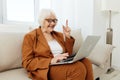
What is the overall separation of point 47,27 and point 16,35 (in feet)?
1.09

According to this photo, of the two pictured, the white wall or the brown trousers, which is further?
the white wall

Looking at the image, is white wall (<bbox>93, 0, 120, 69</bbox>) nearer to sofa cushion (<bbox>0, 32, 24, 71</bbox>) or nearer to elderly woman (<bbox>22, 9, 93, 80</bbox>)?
elderly woman (<bbox>22, 9, 93, 80</bbox>)

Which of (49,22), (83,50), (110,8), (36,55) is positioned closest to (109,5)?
(110,8)

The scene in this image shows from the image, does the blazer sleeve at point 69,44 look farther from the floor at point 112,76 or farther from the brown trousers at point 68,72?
the floor at point 112,76

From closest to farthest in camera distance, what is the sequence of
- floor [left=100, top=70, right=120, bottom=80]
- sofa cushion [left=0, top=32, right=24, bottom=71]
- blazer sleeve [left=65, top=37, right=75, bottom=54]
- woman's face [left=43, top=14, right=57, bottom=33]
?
sofa cushion [left=0, top=32, right=24, bottom=71]
woman's face [left=43, top=14, right=57, bottom=33]
blazer sleeve [left=65, top=37, right=75, bottom=54]
floor [left=100, top=70, right=120, bottom=80]

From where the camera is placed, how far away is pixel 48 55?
1.85 m

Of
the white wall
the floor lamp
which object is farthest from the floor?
the white wall

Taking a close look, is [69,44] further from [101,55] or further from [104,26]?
[104,26]

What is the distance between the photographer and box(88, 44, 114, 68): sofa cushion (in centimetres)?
228

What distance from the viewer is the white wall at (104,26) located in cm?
304

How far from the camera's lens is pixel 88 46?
1.75 metres

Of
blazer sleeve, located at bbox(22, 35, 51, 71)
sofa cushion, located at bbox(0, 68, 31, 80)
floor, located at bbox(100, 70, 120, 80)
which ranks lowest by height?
floor, located at bbox(100, 70, 120, 80)

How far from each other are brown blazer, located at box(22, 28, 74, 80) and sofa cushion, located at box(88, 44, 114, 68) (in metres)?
0.71

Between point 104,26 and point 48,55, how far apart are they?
174 centimetres
